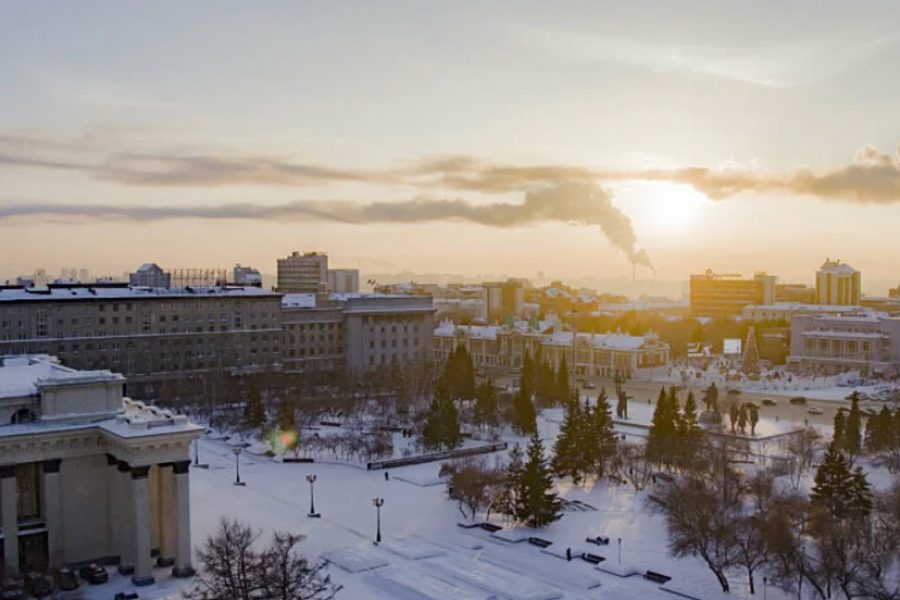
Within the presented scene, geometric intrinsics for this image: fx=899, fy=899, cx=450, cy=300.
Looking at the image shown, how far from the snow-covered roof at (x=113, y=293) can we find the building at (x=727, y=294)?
103 meters

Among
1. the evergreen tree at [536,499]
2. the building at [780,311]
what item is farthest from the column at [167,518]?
the building at [780,311]

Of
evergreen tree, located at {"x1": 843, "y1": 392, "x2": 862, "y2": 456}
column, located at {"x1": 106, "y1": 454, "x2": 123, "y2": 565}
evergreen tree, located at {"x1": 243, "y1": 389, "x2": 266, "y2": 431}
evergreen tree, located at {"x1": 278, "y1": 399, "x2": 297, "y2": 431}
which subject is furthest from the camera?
evergreen tree, located at {"x1": 243, "y1": 389, "x2": 266, "y2": 431}

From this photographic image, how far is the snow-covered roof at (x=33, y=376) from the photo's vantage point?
2810 centimetres

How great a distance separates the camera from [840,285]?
165000 millimetres

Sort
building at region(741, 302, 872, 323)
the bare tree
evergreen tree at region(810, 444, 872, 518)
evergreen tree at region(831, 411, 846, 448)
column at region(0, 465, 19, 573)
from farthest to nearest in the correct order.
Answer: building at region(741, 302, 872, 323), evergreen tree at region(831, 411, 846, 448), evergreen tree at region(810, 444, 872, 518), column at region(0, 465, 19, 573), the bare tree

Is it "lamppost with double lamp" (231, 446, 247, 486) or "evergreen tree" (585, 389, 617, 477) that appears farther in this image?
"evergreen tree" (585, 389, 617, 477)

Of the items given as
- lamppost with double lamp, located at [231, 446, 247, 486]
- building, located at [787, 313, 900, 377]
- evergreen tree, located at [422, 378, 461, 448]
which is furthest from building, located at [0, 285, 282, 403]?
building, located at [787, 313, 900, 377]

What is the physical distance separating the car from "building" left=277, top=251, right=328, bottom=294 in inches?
5383

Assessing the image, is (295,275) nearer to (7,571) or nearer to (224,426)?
(224,426)

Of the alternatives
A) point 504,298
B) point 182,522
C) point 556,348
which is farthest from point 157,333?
point 504,298

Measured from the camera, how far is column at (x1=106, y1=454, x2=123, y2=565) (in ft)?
93.8

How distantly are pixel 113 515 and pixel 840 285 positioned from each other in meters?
160

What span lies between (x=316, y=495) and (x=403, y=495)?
3.75 metres

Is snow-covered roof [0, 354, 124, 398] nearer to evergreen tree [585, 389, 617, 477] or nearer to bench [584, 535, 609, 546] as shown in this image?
bench [584, 535, 609, 546]
